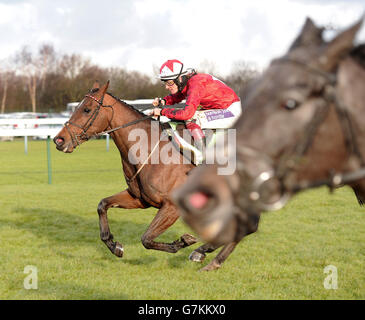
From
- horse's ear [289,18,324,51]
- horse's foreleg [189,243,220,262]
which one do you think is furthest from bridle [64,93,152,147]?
horse's ear [289,18,324,51]

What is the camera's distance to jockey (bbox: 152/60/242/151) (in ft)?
18.9

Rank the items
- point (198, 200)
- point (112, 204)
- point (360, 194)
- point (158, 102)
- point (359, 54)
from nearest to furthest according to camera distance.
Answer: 1. point (198, 200)
2. point (359, 54)
3. point (360, 194)
4. point (112, 204)
5. point (158, 102)

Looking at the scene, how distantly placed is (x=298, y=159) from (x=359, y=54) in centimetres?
53

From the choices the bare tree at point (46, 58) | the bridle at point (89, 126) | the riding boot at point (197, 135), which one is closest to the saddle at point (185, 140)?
the riding boot at point (197, 135)

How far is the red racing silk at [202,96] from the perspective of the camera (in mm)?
5695

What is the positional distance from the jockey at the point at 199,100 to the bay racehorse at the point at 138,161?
34 centimetres

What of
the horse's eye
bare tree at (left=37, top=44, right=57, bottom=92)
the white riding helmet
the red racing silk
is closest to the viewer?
the horse's eye

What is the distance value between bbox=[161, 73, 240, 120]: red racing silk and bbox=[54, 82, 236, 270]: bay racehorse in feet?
1.50

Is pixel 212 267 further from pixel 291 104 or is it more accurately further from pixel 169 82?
pixel 291 104

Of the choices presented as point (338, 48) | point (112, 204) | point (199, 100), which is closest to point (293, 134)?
point (338, 48)

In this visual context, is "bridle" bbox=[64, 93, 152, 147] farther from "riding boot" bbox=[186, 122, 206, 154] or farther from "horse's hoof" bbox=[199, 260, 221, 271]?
"horse's hoof" bbox=[199, 260, 221, 271]

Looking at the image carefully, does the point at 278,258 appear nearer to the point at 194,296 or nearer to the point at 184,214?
the point at 194,296

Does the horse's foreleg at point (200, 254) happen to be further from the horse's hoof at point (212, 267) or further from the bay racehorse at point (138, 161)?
the horse's hoof at point (212, 267)

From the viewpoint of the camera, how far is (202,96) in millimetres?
5820
